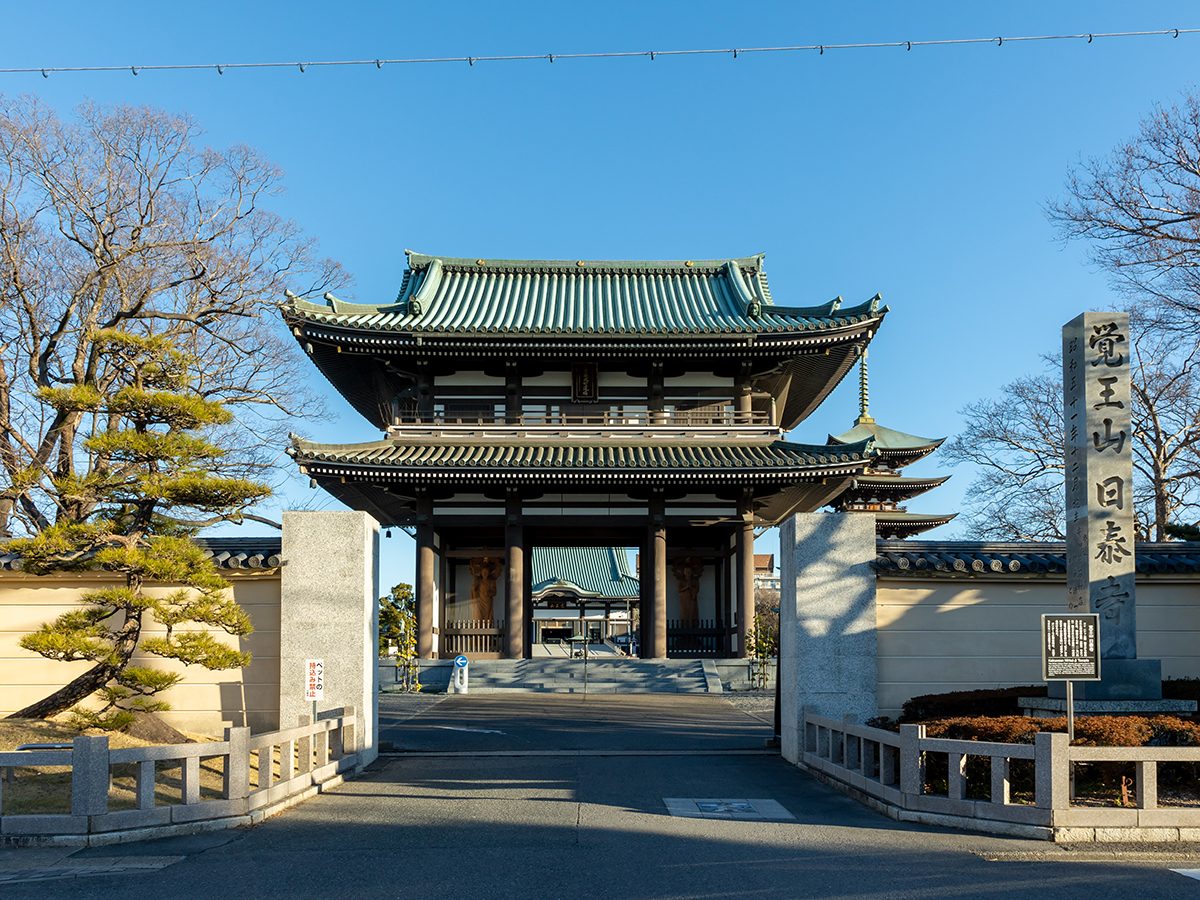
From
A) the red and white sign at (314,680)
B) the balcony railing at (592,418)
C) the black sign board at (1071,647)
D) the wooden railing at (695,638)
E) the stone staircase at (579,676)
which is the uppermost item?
the balcony railing at (592,418)

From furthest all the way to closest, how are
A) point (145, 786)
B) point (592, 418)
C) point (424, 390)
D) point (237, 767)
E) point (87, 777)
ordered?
point (424, 390) < point (592, 418) < point (237, 767) < point (145, 786) < point (87, 777)

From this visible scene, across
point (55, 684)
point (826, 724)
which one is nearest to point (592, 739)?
point (826, 724)

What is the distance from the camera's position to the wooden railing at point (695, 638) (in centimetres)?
2639

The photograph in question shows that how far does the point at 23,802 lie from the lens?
8781 millimetres

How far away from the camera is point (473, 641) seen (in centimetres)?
2645

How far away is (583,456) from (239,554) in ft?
39.5

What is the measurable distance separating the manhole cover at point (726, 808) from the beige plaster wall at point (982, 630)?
3508 millimetres

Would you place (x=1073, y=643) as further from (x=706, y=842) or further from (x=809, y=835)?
(x=706, y=842)

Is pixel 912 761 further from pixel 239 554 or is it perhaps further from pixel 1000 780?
pixel 239 554

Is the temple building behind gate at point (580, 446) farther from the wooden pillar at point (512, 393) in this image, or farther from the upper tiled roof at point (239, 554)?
the upper tiled roof at point (239, 554)

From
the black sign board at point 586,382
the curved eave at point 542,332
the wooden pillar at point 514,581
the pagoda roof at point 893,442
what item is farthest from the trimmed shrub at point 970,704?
the pagoda roof at point 893,442

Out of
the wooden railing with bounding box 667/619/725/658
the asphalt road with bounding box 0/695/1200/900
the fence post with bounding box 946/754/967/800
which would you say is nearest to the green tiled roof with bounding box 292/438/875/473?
the wooden railing with bounding box 667/619/725/658

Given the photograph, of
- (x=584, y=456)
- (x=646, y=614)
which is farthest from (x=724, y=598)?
(x=584, y=456)

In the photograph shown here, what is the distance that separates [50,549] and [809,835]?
8980 millimetres
